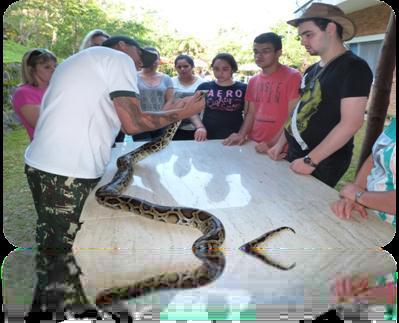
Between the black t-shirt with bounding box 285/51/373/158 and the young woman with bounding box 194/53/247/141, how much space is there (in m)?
0.81

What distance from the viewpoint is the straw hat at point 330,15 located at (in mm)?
1457

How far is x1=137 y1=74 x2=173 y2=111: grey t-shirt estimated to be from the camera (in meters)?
2.70

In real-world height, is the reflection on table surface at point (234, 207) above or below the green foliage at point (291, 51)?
below

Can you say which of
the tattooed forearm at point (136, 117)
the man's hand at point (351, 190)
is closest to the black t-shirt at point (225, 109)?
the tattooed forearm at point (136, 117)

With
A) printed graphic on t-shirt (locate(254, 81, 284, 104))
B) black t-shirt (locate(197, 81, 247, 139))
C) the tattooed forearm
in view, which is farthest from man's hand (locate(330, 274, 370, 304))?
black t-shirt (locate(197, 81, 247, 139))

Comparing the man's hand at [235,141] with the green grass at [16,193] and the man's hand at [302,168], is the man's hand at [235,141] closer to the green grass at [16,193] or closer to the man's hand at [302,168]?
the man's hand at [302,168]

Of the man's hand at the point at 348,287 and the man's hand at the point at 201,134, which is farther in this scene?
the man's hand at the point at 201,134

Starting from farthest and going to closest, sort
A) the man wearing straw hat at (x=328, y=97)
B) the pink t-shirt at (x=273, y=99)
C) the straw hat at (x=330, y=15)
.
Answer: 1. the pink t-shirt at (x=273, y=99)
2. the straw hat at (x=330, y=15)
3. the man wearing straw hat at (x=328, y=97)

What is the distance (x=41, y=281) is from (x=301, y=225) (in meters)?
0.74

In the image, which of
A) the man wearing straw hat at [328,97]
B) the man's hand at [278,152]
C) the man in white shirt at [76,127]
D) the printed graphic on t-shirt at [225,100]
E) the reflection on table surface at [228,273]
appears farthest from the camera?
the printed graphic on t-shirt at [225,100]

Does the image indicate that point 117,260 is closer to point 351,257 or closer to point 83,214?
point 83,214

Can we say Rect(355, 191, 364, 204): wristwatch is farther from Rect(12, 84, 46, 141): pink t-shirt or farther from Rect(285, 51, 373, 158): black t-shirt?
Rect(12, 84, 46, 141): pink t-shirt

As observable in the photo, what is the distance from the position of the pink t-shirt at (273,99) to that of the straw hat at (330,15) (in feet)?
1.92

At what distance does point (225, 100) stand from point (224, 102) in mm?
16
